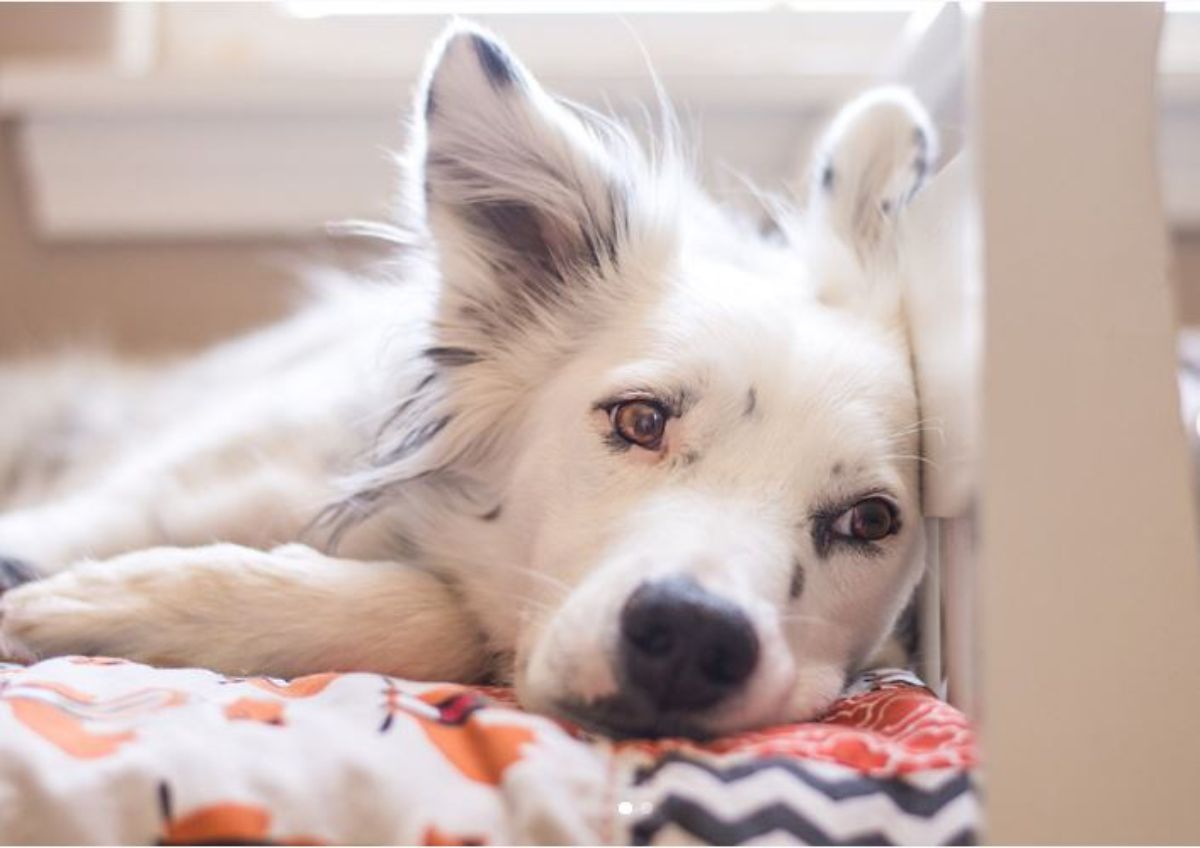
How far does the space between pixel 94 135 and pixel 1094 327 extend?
6.78 feet

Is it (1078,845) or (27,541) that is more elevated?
(27,541)

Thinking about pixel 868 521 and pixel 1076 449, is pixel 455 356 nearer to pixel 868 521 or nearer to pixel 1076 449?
pixel 868 521

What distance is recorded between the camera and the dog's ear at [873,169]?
4.41 feet

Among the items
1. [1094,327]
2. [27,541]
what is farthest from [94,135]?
[1094,327]

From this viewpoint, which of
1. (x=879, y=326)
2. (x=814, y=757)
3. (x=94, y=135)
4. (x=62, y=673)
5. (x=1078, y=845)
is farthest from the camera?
(x=94, y=135)

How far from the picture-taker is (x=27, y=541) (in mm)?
1386

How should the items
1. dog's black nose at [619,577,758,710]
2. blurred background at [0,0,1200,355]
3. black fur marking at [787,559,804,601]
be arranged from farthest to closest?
blurred background at [0,0,1200,355] < black fur marking at [787,559,804,601] < dog's black nose at [619,577,758,710]

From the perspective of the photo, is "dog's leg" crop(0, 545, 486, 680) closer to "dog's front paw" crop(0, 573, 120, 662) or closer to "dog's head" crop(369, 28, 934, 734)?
"dog's front paw" crop(0, 573, 120, 662)

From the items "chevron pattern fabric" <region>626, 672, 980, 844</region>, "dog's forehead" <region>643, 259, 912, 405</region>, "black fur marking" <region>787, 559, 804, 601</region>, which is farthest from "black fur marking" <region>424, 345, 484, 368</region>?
"chevron pattern fabric" <region>626, 672, 980, 844</region>

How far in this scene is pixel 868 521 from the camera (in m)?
1.09

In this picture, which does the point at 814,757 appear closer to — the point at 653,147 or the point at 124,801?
the point at 124,801

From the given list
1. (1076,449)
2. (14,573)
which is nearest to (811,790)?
(1076,449)

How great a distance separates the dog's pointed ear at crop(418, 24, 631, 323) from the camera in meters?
1.20

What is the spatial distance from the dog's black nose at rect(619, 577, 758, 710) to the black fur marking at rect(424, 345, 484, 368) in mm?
515
